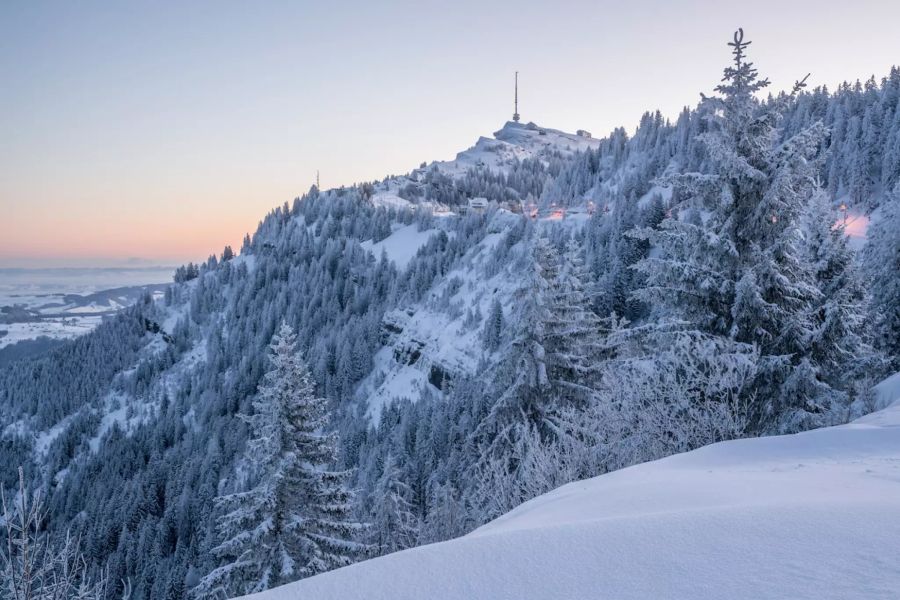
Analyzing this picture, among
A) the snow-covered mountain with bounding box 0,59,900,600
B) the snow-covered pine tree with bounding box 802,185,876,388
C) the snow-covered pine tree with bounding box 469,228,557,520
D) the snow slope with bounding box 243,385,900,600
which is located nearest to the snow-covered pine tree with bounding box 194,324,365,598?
the snow-covered mountain with bounding box 0,59,900,600

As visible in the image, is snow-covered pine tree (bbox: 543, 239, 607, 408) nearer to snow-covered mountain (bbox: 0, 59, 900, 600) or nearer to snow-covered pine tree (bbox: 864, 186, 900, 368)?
snow-covered mountain (bbox: 0, 59, 900, 600)

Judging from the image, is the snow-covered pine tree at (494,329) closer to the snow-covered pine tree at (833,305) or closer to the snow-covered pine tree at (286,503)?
the snow-covered pine tree at (833,305)

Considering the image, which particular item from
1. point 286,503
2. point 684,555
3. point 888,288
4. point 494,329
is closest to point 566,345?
point 286,503

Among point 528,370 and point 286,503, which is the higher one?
point 528,370

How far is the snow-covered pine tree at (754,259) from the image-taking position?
11.3 metres

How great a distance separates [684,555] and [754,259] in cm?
1126

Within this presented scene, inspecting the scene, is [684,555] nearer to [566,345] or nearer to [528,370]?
[528,370]

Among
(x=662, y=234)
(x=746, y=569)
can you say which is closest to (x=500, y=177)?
(x=662, y=234)

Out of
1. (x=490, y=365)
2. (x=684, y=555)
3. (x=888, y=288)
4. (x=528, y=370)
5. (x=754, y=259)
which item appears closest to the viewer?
(x=684, y=555)

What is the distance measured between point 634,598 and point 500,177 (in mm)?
163133

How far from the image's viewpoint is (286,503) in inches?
561

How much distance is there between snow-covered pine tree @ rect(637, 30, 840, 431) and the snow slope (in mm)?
8005

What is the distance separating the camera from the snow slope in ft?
7.65

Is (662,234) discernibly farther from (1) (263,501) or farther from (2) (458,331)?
(2) (458,331)
